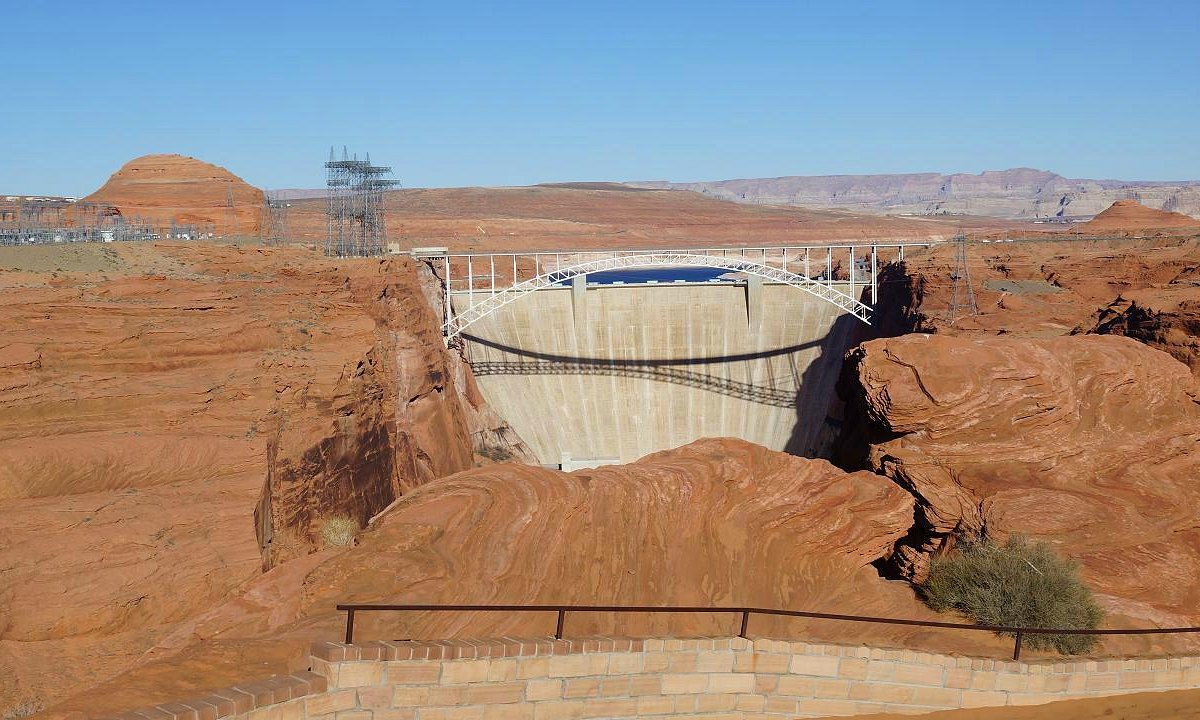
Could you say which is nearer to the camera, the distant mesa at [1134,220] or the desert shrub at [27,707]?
the desert shrub at [27,707]

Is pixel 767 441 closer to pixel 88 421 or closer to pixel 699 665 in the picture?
pixel 88 421

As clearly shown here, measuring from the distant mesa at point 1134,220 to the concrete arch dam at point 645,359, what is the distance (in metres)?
33.6

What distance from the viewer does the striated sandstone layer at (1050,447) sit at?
2186 centimetres

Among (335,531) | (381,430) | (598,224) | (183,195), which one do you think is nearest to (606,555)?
(335,531)

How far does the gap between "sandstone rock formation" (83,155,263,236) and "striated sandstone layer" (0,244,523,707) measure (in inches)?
848

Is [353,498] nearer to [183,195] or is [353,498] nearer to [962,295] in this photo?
[962,295]

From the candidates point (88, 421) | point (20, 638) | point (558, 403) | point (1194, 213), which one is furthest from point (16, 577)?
point (1194, 213)

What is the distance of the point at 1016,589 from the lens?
1725cm

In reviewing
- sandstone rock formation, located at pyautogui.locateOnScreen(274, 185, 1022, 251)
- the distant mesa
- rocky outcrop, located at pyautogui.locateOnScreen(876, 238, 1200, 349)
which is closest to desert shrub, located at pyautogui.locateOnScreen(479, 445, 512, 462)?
rocky outcrop, located at pyautogui.locateOnScreen(876, 238, 1200, 349)

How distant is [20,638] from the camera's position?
18656mm

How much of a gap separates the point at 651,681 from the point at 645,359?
155 feet

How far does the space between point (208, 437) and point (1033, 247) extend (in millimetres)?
56952

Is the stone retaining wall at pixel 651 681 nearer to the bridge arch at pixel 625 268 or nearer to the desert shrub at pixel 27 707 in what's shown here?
the desert shrub at pixel 27 707

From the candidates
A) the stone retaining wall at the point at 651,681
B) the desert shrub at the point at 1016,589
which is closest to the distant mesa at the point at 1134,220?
the desert shrub at the point at 1016,589
